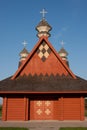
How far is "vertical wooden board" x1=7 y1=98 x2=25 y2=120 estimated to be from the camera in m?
20.3

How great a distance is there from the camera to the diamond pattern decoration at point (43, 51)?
22.3 m

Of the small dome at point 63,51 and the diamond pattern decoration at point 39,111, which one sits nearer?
the diamond pattern decoration at point 39,111

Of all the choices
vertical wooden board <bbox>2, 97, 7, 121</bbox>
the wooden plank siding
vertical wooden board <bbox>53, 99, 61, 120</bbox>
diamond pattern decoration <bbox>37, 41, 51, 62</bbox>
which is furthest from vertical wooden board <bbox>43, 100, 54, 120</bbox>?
diamond pattern decoration <bbox>37, 41, 51, 62</bbox>

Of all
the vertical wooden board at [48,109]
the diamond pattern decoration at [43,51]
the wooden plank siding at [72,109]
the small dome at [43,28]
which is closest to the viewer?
the wooden plank siding at [72,109]

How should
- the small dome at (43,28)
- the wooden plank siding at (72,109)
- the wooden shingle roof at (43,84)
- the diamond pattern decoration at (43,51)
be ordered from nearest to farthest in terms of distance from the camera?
the wooden shingle roof at (43,84) < the wooden plank siding at (72,109) < the diamond pattern decoration at (43,51) < the small dome at (43,28)

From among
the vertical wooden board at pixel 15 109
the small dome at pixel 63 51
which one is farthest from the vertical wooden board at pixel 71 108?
the small dome at pixel 63 51

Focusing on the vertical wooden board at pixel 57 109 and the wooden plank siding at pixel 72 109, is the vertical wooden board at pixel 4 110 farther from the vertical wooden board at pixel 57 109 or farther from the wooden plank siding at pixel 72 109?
the wooden plank siding at pixel 72 109

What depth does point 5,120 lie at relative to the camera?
2017 centimetres

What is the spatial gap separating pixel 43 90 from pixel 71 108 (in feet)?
9.22

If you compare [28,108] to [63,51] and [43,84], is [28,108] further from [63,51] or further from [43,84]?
[63,51]

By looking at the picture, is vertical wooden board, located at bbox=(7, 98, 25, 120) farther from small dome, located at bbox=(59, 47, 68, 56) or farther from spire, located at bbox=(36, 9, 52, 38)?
small dome, located at bbox=(59, 47, 68, 56)

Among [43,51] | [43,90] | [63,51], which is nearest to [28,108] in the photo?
[43,90]

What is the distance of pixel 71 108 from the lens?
2039cm

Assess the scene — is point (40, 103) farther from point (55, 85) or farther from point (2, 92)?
point (2, 92)
